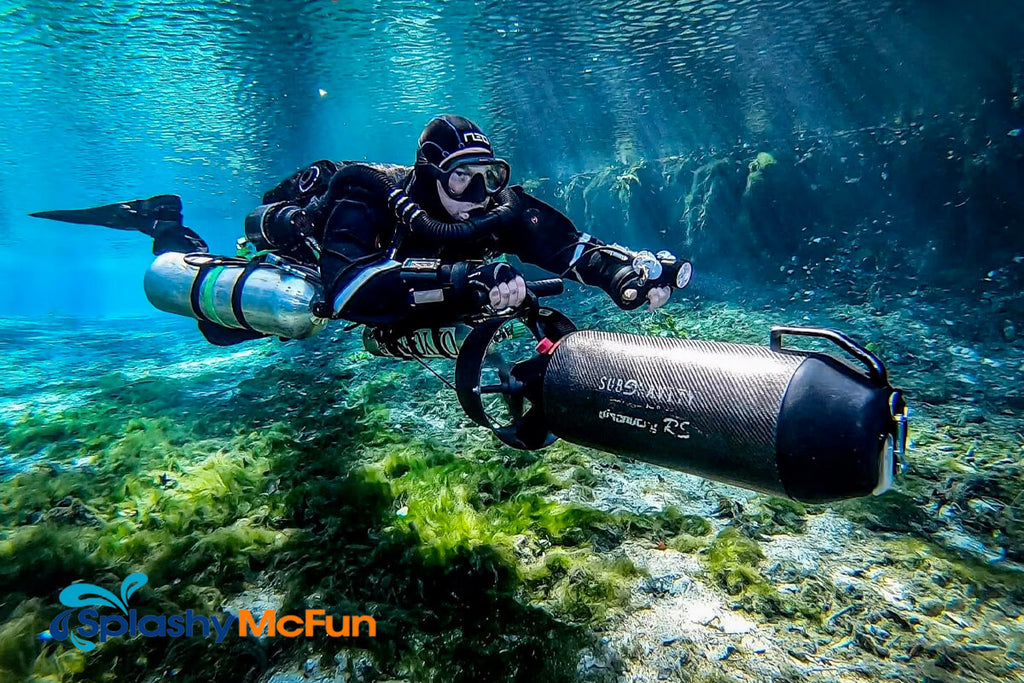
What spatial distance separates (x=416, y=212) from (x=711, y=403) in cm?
259

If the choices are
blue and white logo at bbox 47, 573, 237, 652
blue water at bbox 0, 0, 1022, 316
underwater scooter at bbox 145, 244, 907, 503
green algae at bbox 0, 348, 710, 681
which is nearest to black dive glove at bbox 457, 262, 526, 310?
underwater scooter at bbox 145, 244, 907, 503

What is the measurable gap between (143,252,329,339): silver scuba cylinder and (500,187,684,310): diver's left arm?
76.3 inches

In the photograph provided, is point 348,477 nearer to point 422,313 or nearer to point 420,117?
point 422,313

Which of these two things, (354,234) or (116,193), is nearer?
(354,234)

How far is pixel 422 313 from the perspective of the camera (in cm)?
341

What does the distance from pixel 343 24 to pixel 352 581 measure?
18.8m

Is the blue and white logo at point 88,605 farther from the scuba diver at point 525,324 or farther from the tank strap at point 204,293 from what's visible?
the tank strap at point 204,293

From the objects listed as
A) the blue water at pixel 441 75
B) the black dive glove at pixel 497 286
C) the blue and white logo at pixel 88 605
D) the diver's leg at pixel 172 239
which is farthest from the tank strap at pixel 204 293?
the blue water at pixel 441 75

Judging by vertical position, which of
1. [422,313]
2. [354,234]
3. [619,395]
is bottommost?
[619,395]

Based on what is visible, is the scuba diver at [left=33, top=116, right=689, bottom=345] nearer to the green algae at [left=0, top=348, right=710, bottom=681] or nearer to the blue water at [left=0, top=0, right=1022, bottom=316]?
the green algae at [left=0, top=348, right=710, bottom=681]

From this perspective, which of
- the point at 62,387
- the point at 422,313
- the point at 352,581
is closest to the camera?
the point at 352,581

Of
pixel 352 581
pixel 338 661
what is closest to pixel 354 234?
pixel 352 581

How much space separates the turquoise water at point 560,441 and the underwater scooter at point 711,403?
1179 mm

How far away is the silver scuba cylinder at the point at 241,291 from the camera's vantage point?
418 cm
